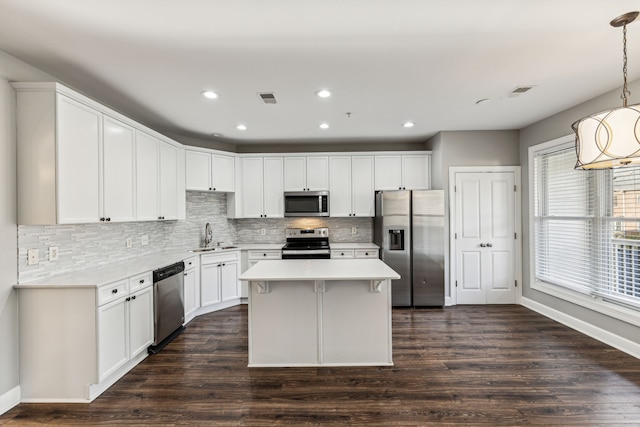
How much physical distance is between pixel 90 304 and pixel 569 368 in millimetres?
4072

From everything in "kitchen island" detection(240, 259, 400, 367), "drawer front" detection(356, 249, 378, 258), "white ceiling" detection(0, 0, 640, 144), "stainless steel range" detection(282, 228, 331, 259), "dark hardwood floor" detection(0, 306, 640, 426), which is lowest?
"dark hardwood floor" detection(0, 306, 640, 426)

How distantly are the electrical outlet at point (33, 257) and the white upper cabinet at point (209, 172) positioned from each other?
217 centimetres

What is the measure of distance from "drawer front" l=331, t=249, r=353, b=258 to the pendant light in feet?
11.1

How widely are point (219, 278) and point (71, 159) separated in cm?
261

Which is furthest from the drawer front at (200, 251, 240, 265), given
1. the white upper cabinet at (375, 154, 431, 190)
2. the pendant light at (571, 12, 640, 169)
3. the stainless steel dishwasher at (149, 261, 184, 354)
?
the pendant light at (571, 12, 640, 169)

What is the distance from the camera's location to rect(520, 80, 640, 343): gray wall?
313 cm

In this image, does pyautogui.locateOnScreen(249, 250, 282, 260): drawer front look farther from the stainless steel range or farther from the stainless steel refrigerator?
the stainless steel refrigerator

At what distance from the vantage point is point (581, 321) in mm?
3619

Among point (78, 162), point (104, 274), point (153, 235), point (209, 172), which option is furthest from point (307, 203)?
point (78, 162)

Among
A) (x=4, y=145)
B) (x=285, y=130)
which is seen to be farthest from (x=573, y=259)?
(x=4, y=145)

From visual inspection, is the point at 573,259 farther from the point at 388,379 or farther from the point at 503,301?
the point at 388,379

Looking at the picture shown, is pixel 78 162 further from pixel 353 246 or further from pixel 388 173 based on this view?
pixel 388 173

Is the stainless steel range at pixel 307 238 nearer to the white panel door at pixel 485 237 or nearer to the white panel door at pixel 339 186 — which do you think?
the white panel door at pixel 339 186

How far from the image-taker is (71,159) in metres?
2.46
